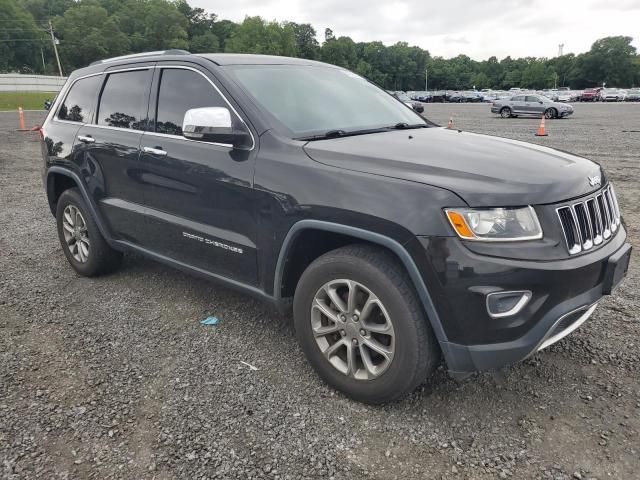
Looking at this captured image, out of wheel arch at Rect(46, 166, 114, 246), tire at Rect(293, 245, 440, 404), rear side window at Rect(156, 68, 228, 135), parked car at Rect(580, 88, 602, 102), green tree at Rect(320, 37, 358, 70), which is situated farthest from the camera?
green tree at Rect(320, 37, 358, 70)

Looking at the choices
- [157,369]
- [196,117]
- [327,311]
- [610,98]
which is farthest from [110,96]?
[610,98]

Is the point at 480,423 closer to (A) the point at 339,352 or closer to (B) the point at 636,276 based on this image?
(A) the point at 339,352

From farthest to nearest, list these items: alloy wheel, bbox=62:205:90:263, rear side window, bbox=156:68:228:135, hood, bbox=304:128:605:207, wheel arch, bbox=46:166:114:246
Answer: alloy wheel, bbox=62:205:90:263, wheel arch, bbox=46:166:114:246, rear side window, bbox=156:68:228:135, hood, bbox=304:128:605:207

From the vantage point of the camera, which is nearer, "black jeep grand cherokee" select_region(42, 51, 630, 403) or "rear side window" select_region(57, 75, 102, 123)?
"black jeep grand cherokee" select_region(42, 51, 630, 403)

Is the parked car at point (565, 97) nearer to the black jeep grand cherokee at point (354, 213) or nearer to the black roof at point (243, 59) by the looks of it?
the black roof at point (243, 59)

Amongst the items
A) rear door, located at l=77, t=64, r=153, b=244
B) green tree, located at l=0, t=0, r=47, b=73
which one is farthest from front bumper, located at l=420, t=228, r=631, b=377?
green tree, located at l=0, t=0, r=47, b=73

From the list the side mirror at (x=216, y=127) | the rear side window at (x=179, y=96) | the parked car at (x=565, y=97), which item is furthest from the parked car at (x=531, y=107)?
the side mirror at (x=216, y=127)

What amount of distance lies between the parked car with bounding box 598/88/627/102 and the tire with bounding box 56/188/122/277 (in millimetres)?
68878

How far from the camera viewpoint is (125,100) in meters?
4.10

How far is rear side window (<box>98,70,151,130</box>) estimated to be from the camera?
3916mm

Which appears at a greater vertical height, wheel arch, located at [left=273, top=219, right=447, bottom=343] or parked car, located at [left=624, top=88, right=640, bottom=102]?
parked car, located at [left=624, top=88, right=640, bottom=102]

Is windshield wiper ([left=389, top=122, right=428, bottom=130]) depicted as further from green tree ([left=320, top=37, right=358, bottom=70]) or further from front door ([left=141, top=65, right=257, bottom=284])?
green tree ([left=320, top=37, right=358, bottom=70])

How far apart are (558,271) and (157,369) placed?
237 cm

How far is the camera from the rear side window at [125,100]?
3.92 meters
